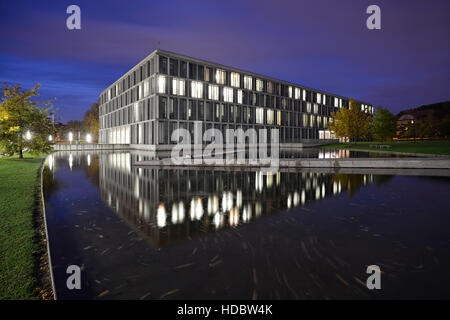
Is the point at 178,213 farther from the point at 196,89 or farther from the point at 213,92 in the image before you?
the point at 213,92

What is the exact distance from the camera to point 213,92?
52.3m

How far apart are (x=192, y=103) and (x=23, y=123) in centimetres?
2975

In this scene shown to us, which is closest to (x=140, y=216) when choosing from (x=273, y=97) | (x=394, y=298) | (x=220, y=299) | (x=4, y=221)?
(x=4, y=221)

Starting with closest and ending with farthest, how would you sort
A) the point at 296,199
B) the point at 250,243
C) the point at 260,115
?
the point at 250,243, the point at 296,199, the point at 260,115

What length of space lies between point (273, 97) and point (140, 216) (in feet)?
204

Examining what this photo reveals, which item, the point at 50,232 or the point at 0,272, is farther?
the point at 50,232

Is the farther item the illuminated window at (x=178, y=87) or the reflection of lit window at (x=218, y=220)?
the illuminated window at (x=178, y=87)

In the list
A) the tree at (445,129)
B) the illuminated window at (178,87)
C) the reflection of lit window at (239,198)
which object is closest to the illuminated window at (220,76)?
the illuminated window at (178,87)

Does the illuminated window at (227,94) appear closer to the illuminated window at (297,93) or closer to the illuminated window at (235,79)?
the illuminated window at (235,79)

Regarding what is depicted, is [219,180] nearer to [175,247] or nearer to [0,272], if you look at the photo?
[175,247]

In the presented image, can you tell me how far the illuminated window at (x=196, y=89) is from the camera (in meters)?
49.0

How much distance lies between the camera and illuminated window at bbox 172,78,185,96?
46.2m

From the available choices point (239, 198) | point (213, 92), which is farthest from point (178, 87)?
point (239, 198)

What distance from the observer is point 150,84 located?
151 ft
